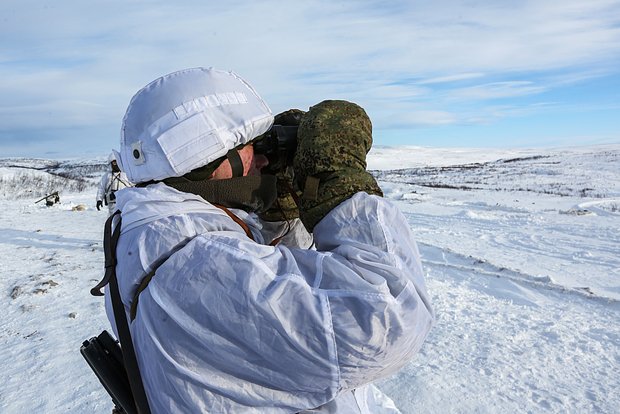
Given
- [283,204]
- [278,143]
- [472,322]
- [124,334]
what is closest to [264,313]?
[124,334]

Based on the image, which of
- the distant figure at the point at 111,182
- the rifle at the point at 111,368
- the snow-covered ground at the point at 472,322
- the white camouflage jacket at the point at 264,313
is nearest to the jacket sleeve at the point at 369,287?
the white camouflage jacket at the point at 264,313

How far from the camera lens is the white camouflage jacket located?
0.90 meters

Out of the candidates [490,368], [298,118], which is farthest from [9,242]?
[298,118]

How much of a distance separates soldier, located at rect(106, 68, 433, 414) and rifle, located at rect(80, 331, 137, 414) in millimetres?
180

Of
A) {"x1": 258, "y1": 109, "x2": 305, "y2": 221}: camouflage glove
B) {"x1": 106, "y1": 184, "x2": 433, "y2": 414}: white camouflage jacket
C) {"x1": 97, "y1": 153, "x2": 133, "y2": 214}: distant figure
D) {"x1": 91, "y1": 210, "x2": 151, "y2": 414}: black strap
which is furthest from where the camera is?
{"x1": 97, "y1": 153, "x2": 133, "y2": 214}: distant figure

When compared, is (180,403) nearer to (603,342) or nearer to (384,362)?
(384,362)

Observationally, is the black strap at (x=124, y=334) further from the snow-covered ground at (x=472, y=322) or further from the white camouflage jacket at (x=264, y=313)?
the snow-covered ground at (x=472, y=322)

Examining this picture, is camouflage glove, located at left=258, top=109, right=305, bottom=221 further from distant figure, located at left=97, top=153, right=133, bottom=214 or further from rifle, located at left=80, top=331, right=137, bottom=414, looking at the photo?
distant figure, located at left=97, top=153, right=133, bottom=214

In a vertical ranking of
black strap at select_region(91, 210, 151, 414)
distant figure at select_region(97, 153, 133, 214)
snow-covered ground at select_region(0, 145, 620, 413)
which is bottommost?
snow-covered ground at select_region(0, 145, 620, 413)

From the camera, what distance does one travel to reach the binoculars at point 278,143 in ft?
4.00

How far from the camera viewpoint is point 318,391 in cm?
96

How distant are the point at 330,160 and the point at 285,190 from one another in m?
0.34

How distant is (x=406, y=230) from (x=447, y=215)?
9844mm

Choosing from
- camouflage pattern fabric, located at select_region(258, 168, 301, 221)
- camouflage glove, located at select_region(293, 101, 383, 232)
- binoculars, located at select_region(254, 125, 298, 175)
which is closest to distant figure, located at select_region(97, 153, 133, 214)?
camouflage pattern fabric, located at select_region(258, 168, 301, 221)
